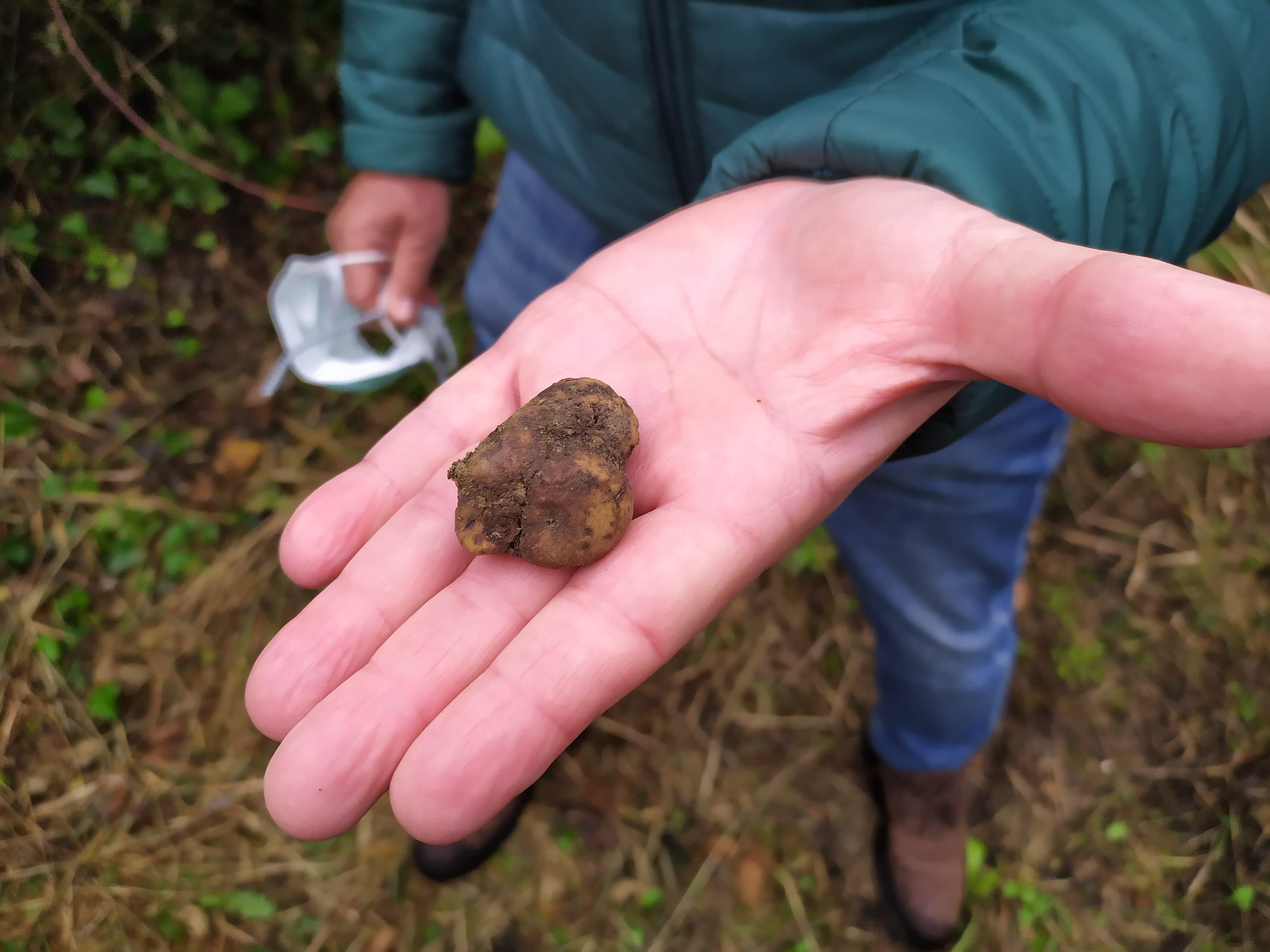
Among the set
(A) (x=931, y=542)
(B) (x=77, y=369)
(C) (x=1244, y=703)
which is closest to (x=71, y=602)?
(B) (x=77, y=369)

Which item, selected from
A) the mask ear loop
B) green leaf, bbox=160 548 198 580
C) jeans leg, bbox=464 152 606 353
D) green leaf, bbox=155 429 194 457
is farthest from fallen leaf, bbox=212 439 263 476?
jeans leg, bbox=464 152 606 353

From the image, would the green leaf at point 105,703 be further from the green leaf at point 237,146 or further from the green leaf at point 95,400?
the green leaf at point 237,146

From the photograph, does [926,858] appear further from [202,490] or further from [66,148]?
[66,148]

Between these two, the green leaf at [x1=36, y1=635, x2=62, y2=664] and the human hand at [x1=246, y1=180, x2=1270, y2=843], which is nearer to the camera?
the human hand at [x1=246, y1=180, x2=1270, y2=843]

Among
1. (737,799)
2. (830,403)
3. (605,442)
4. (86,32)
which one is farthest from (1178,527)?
(86,32)

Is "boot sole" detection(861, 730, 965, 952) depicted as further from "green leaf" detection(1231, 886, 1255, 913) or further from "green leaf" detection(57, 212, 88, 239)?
"green leaf" detection(57, 212, 88, 239)

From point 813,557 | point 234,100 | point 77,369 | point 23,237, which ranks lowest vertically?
point 813,557
